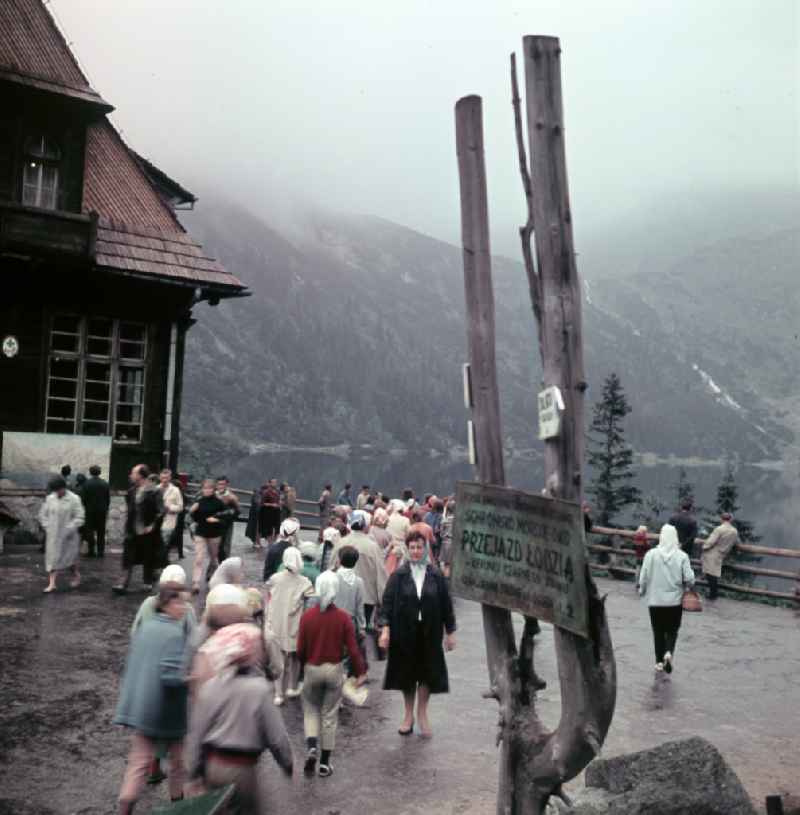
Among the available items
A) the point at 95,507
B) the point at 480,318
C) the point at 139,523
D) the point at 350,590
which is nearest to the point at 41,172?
the point at 95,507

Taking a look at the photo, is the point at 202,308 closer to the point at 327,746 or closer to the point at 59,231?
the point at 59,231

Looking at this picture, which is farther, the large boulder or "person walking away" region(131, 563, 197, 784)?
"person walking away" region(131, 563, 197, 784)

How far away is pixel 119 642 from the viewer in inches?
414

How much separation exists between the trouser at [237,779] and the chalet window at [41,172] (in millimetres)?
15852

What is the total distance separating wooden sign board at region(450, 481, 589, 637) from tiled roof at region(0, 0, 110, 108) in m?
16.4

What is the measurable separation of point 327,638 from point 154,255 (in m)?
13.9

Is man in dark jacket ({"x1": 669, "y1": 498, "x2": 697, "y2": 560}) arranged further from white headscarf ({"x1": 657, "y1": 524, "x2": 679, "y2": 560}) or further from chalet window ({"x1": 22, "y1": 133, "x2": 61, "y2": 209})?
chalet window ({"x1": 22, "y1": 133, "x2": 61, "y2": 209})

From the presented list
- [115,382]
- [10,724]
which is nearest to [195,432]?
[115,382]

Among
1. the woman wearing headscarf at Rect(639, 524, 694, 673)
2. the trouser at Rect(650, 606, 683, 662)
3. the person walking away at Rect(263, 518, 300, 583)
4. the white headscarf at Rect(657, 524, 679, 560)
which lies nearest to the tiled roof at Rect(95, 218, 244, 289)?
the person walking away at Rect(263, 518, 300, 583)

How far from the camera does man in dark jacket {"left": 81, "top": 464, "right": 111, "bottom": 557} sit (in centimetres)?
1602

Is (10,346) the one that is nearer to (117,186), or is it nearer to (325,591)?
(117,186)

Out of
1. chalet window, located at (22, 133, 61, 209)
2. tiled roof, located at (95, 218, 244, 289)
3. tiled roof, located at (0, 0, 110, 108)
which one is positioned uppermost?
tiled roof, located at (0, 0, 110, 108)

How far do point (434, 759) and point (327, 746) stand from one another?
3.38 feet

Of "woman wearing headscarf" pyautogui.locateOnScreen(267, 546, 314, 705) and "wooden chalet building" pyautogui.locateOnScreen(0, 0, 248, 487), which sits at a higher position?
"wooden chalet building" pyautogui.locateOnScreen(0, 0, 248, 487)
